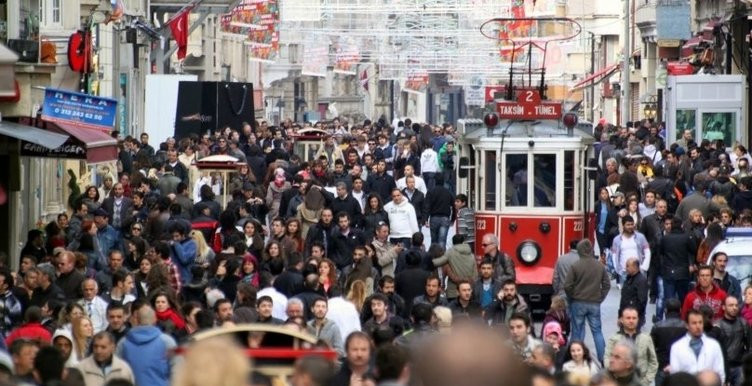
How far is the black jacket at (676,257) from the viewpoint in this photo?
915 inches

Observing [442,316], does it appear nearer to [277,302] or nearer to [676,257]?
[277,302]

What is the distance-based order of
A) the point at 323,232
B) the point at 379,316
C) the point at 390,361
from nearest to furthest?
the point at 390,361, the point at 379,316, the point at 323,232

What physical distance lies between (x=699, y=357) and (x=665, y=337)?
1041mm

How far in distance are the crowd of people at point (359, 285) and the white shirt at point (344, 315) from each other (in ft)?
0.06

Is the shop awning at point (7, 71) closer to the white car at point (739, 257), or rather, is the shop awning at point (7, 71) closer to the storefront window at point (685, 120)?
the white car at point (739, 257)

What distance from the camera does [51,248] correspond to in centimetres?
2289

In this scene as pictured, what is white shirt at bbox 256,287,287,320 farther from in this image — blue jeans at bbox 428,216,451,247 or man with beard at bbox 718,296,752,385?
blue jeans at bbox 428,216,451,247

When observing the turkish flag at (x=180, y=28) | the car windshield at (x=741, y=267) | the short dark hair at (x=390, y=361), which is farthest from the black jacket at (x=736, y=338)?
the turkish flag at (x=180, y=28)

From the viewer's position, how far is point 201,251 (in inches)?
871

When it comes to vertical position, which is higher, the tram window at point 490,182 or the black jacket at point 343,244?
the tram window at point 490,182

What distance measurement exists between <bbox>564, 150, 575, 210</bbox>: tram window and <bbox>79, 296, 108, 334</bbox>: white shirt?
793 centimetres

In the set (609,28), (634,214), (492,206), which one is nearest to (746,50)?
(634,214)

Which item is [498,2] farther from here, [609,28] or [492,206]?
[492,206]

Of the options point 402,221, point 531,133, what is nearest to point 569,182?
point 531,133
